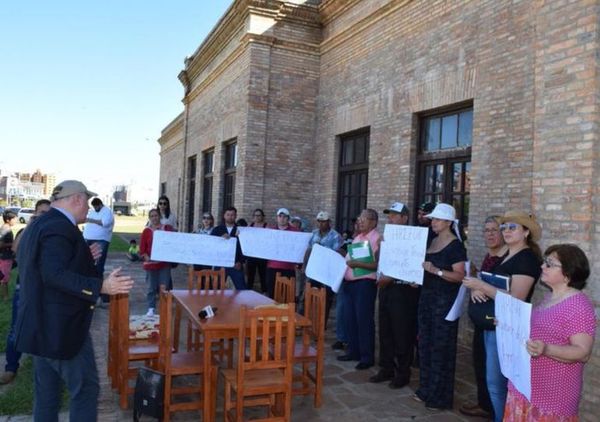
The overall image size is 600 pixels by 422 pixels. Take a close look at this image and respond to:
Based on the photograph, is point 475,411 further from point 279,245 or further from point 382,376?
point 279,245

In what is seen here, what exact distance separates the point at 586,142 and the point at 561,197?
0.54 metres

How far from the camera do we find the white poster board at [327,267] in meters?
6.32

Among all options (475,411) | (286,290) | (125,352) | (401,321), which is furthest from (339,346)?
(125,352)

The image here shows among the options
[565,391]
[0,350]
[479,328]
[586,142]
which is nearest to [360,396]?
[479,328]

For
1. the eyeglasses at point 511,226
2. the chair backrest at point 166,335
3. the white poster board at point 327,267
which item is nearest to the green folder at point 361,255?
the white poster board at point 327,267

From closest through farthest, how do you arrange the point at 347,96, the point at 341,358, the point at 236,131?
the point at 341,358
the point at 347,96
the point at 236,131

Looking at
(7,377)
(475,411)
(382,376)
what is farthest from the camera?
(382,376)

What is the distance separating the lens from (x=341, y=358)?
6.38 meters

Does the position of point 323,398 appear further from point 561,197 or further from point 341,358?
point 561,197

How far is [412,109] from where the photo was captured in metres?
8.42

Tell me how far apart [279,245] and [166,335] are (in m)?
3.67

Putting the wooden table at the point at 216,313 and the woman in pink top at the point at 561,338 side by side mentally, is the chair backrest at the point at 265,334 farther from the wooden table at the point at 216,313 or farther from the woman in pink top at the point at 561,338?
the woman in pink top at the point at 561,338

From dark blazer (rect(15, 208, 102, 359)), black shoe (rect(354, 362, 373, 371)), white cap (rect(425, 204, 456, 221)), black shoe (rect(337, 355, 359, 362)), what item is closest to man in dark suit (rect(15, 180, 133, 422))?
dark blazer (rect(15, 208, 102, 359))

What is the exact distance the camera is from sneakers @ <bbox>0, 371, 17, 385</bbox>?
5.19 m
